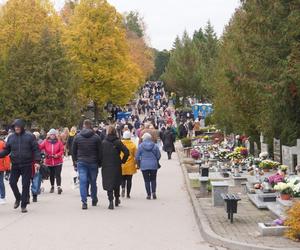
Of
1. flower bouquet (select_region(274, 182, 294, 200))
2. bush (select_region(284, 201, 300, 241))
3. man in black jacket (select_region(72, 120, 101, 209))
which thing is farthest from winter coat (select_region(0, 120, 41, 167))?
bush (select_region(284, 201, 300, 241))

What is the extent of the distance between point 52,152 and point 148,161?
8.61 feet

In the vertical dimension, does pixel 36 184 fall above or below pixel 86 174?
below

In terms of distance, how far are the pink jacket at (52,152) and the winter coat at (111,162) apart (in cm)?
287

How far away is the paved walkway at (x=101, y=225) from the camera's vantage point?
33.4 ft

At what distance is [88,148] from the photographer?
14.4 metres

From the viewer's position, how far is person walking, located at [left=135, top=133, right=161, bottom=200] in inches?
649

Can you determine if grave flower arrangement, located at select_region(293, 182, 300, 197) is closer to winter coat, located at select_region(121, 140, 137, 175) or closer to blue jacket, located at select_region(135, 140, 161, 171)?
blue jacket, located at select_region(135, 140, 161, 171)

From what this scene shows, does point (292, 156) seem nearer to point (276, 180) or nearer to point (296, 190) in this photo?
point (276, 180)

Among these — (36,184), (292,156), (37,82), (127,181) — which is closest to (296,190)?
(127,181)

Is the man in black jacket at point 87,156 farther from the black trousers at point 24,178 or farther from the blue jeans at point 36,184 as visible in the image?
the blue jeans at point 36,184

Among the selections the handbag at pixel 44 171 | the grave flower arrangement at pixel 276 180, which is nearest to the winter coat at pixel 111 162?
the handbag at pixel 44 171

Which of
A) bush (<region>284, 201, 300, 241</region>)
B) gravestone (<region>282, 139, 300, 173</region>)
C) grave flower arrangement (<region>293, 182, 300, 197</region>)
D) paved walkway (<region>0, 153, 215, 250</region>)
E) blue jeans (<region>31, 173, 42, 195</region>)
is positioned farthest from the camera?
gravestone (<region>282, 139, 300, 173</region>)

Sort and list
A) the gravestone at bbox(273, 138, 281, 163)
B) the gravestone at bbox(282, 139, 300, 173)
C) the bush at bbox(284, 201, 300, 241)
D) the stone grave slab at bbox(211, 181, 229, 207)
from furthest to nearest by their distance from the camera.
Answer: the gravestone at bbox(273, 138, 281, 163)
the gravestone at bbox(282, 139, 300, 173)
the stone grave slab at bbox(211, 181, 229, 207)
the bush at bbox(284, 201, 300, 241)

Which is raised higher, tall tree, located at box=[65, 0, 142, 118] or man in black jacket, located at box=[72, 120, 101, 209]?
tall tree, located at box=[65, 0, 142, 118]
